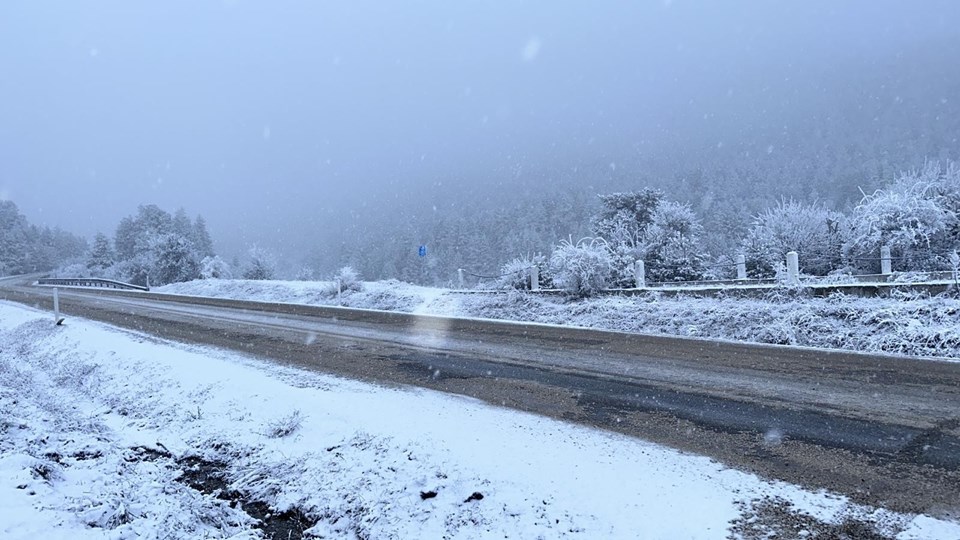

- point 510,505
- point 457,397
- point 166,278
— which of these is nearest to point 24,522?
point 510,505

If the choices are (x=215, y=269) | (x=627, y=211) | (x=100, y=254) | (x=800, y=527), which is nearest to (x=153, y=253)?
(x=215, y=269)

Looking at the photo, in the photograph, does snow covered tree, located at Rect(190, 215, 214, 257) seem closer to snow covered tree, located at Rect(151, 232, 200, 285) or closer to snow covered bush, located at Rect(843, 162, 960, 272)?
snow covered tree, located at Rect(151, 232, 200, 285)

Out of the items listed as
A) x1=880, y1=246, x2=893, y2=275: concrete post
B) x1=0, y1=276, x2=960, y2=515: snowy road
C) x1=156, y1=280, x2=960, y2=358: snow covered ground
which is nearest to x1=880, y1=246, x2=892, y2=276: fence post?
x1=880, y1=246, x2=893, y2=275: concrete post

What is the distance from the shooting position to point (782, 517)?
3371 millimetres

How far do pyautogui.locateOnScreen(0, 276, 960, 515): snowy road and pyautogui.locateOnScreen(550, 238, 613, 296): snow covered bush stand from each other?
3137mm

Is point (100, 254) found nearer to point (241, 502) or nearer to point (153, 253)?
point (153, 253)

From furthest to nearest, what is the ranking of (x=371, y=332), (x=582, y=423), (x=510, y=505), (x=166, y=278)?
1. (x=166, y=278)
2. (x=371, y=332)
3. (x=582, y=423)
4. (x=510, y=505)

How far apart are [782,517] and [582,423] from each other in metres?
2.15

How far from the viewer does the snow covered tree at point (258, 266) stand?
47.4 meters

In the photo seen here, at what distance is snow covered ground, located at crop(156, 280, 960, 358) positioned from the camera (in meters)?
8.71

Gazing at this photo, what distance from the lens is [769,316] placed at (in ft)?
34.6

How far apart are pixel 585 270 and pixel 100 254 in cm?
9414

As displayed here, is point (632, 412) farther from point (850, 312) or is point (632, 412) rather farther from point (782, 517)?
point (850, 312)

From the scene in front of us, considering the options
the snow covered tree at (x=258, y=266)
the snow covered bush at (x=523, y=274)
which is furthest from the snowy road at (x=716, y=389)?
the snow covered tree at (x=258, y=266)
